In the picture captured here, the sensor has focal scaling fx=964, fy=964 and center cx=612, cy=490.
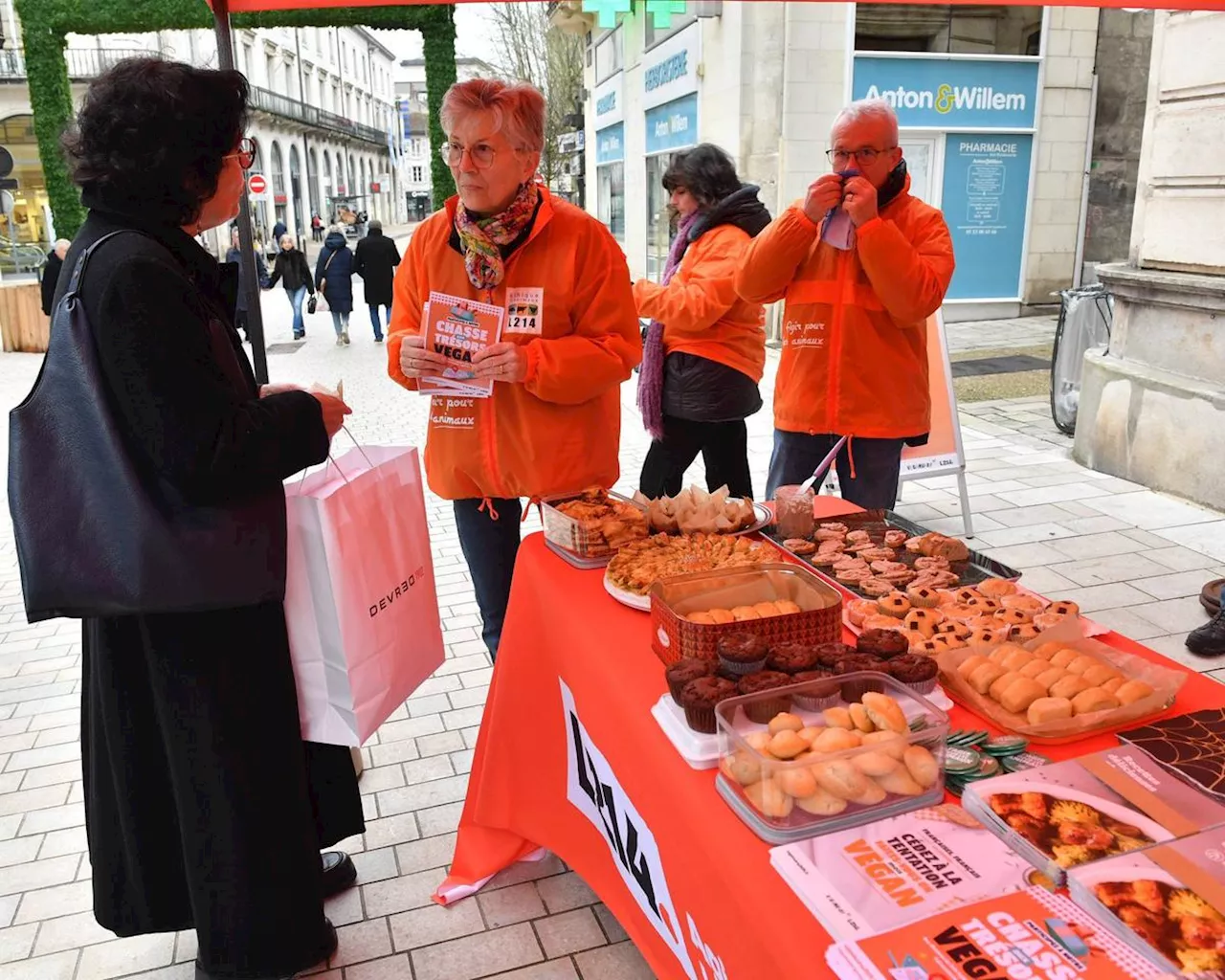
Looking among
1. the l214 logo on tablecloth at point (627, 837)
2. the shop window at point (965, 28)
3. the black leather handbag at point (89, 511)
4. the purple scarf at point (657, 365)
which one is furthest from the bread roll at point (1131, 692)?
the shop window at point (965, 28)

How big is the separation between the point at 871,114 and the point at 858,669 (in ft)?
6.48

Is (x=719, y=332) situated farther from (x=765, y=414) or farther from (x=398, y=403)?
(x=398, y=403)

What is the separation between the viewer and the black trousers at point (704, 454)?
412 cm

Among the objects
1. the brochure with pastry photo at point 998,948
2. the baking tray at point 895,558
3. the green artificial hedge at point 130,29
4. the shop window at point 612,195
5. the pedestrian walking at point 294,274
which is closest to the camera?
the brochure with pastry photo at point 998,948

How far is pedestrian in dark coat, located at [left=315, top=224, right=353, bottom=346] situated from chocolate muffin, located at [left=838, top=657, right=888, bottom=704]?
12735 mm

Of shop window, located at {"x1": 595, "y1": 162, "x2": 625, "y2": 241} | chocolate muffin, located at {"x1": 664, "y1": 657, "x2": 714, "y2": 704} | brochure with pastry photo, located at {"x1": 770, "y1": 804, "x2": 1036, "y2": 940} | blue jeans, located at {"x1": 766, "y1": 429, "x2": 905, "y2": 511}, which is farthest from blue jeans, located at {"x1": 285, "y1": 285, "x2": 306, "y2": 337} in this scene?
brochure with pastry photo, located at {"x1": 770, "y1": 804, "x2": 1036, "y2": 940}

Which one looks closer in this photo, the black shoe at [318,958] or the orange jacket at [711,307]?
the black shoe at [318,958]

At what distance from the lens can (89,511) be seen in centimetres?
166

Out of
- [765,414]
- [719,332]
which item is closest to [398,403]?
[765,414]

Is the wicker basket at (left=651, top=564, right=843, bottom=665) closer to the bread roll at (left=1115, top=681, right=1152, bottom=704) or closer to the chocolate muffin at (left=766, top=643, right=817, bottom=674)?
the chocolate muffin at (left=766, top=643, right=817, bottom=674)

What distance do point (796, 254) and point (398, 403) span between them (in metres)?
6.82

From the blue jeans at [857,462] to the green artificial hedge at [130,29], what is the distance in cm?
527

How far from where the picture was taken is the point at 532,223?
8.54ft

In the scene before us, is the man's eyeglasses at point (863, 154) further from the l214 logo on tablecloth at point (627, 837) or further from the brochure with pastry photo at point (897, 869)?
the brochure with pastry photo at point (897, 869)
